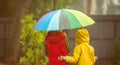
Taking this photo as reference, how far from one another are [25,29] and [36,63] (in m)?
0.96

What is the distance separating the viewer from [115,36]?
14164 mm

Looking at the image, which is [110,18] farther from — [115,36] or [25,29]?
[25,29]

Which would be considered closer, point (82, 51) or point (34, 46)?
point (82, 51)

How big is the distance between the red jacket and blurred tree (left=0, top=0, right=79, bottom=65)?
6043mm

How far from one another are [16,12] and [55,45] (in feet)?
21.4

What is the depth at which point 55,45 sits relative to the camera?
7.18 metres

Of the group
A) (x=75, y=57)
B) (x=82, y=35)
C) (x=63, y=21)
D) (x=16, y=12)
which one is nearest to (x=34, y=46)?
(x=16, y=12)

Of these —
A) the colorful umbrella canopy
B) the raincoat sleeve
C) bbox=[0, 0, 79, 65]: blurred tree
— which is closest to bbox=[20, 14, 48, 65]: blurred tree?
bbox=[0, 0, 79, 65]: blurred tree

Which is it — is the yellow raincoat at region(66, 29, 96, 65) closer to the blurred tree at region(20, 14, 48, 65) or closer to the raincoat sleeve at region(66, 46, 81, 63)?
the raincoat sleeve at region(66, 46, 81, 63)

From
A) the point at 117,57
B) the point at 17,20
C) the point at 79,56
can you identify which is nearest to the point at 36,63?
the point at 17,20

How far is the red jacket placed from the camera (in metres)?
7.12

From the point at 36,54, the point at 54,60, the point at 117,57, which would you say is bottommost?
the point at 117,57

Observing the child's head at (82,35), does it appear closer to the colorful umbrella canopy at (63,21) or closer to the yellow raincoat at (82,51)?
the yellow raincoat at (82,51)

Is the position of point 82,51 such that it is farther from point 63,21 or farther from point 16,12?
point 16,12
